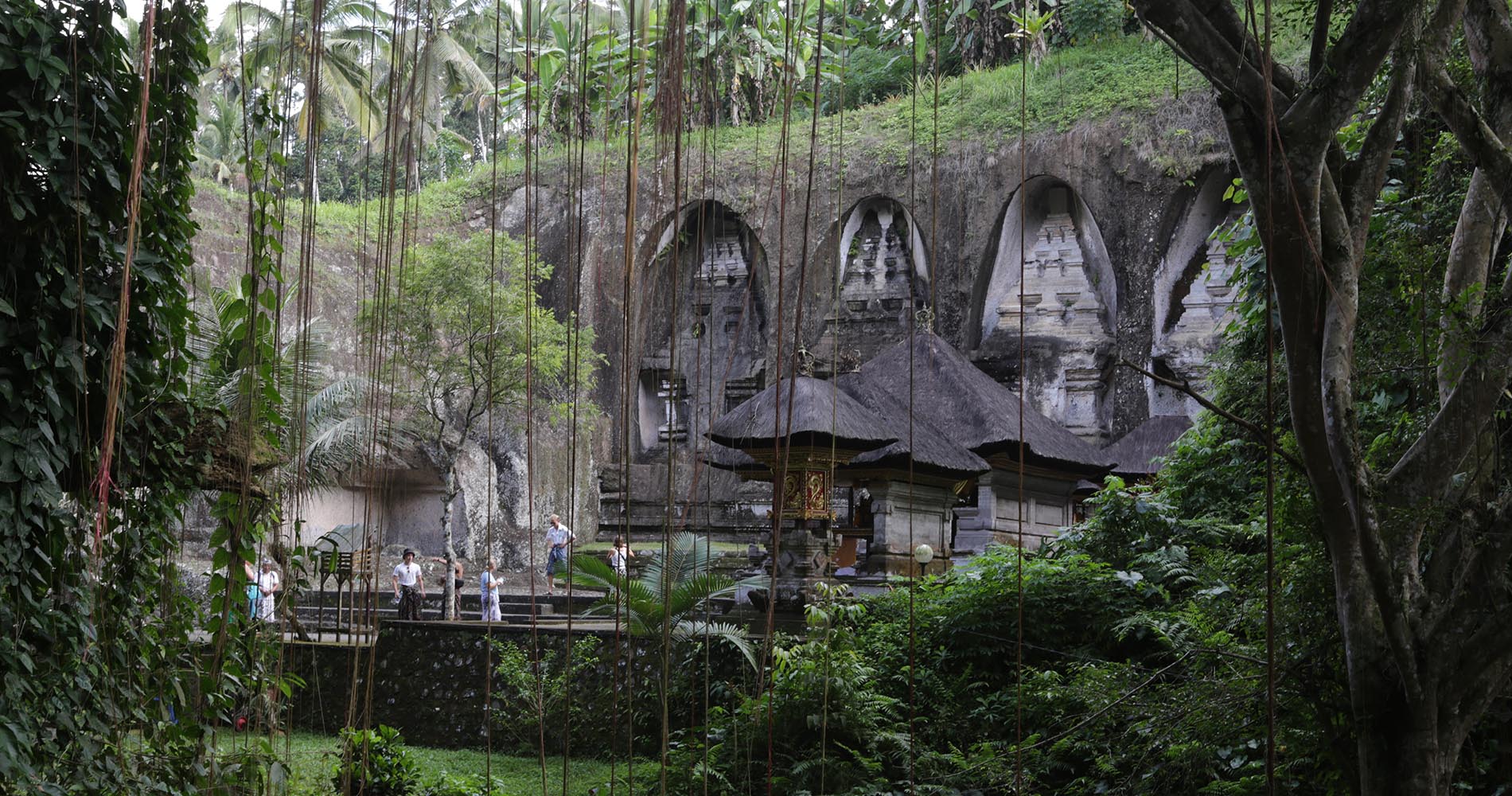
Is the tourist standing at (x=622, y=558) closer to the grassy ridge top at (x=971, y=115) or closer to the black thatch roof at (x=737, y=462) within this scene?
the black thatch roof at (x=737, y=462)

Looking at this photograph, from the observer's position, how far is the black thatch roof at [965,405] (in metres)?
10.0

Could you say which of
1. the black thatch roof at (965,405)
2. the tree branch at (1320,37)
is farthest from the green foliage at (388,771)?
the black thatch roof at (965,405)

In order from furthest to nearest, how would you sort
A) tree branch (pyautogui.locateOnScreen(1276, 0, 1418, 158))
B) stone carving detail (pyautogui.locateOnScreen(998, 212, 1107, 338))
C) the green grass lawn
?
stone carving detail (pyautogui.locateOnScreen(998, 212, 1107, 338)) < the green grass lawn < tree branch (pyautogui.locateOnScreen(1276, 0, 1418, 158))

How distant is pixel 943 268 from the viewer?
15.7 m

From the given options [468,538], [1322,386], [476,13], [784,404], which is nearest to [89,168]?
[1322,386]

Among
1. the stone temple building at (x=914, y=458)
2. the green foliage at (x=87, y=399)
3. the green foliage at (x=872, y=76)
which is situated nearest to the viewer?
the green foliage at (x=87, y=399)

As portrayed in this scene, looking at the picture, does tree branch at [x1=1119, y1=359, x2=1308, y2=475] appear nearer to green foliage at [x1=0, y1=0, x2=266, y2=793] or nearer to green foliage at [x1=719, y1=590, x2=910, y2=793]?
green foliage at [x1=0, y1=0, x2=266, y2=793]

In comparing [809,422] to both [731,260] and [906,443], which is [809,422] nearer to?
[906,443]

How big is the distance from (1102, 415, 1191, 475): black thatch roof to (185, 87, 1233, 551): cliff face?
1613 mm

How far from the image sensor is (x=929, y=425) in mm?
9727

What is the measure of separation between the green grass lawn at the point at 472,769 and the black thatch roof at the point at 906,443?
2927 millimetres

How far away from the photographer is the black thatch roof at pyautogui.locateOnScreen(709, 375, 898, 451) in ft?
26.4

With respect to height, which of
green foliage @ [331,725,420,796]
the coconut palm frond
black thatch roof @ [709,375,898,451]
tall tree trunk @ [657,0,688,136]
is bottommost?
green foliage @ [331,725,420,796]

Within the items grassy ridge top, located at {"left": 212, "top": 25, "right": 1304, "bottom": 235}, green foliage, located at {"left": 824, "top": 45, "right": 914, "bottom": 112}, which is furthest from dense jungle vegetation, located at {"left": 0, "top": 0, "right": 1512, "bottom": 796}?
green foliage, located at {"left": 824, "top": 45, "right": 914, "bottom": 112}
